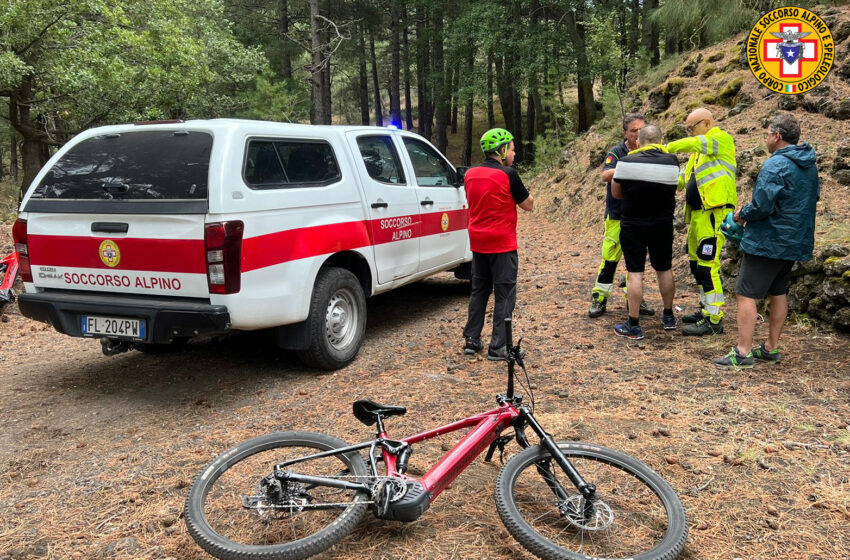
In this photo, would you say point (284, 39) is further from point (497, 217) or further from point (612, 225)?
point (497, 217)

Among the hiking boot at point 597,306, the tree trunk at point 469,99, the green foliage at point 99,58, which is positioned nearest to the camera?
the hiking boot at point 597,306

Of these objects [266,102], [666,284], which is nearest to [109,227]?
[666,284]

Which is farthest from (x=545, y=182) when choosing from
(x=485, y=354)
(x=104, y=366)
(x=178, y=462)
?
(x=178, y=462)

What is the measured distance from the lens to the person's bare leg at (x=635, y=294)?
5527mm

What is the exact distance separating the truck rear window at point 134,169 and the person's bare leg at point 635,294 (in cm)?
390

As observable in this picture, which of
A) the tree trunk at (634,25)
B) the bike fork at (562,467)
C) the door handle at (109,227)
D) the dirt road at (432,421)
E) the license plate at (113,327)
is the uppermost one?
the tree trunk at (634,25)

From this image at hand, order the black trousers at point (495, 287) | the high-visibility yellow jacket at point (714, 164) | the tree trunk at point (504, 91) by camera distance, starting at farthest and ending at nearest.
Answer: the tree trunk at point (504, 91) → the high-visibility yellow jacket at point (714, 164) → the black trousers at point (495, 287)

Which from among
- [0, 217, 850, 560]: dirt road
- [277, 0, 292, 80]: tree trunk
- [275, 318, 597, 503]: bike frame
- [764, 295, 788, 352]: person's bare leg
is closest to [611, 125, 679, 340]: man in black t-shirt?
[0, 217, 850, 560]: dirt road

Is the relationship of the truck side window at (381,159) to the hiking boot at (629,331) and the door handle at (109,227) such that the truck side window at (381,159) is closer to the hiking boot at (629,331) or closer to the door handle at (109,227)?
the door handle at (109,227)

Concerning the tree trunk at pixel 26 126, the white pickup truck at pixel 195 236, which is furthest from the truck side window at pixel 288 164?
the tree trunk at pixel 26 126

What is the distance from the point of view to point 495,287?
527 centimetres

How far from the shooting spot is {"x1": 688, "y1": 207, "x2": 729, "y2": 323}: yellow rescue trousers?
5.43m

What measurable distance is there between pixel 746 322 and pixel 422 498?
3425 millimetres

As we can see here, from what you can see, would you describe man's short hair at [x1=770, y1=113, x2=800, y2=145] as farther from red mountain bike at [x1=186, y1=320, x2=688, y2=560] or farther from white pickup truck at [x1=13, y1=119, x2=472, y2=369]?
white pickup truck at [x1=13, y1=119, x2=472, y2=369]
